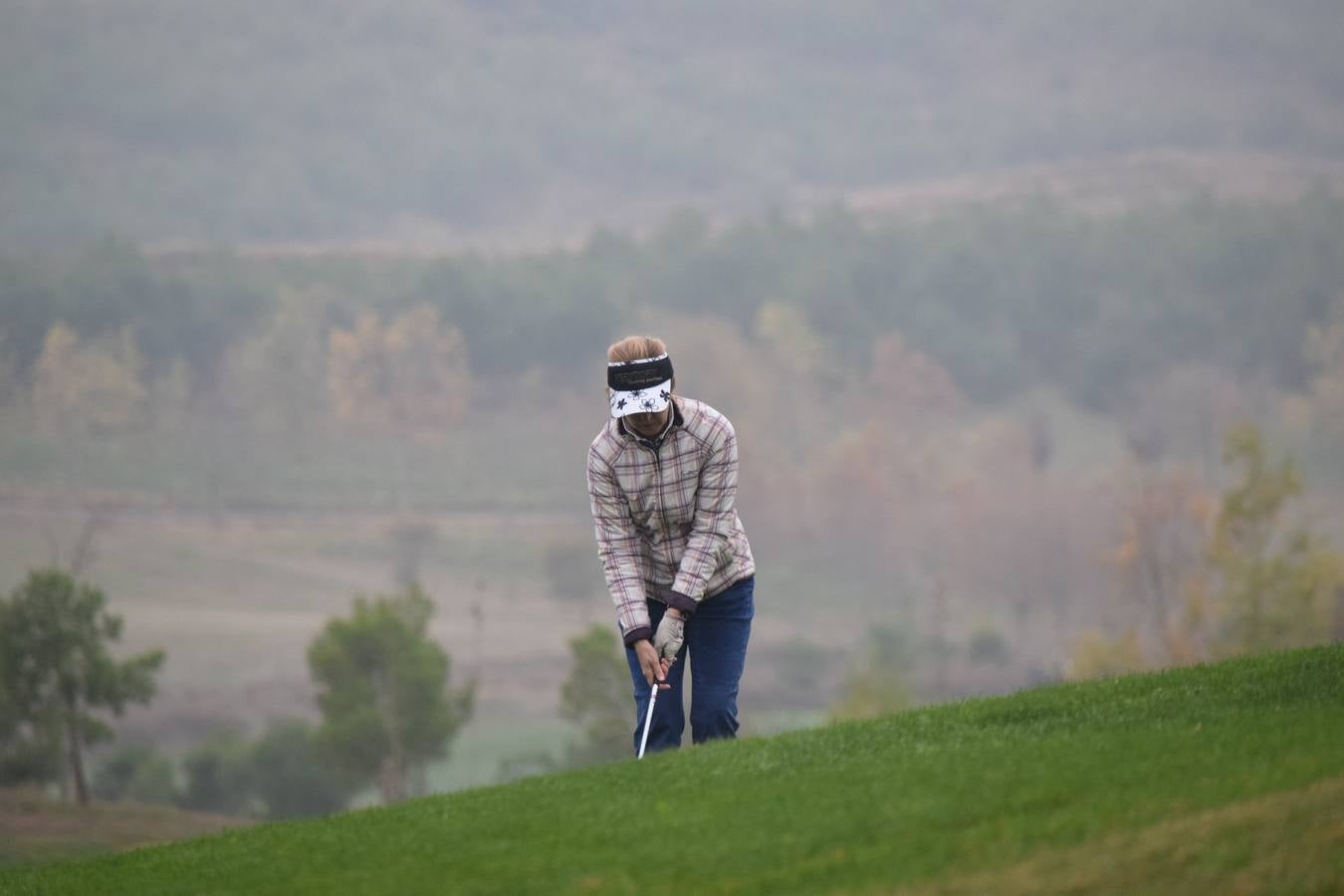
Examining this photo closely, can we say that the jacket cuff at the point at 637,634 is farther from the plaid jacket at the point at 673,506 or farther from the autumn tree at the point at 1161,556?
the autumn tree at the point at 1161,556

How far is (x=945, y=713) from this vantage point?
36.5ft

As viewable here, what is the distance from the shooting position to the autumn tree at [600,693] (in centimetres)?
7456

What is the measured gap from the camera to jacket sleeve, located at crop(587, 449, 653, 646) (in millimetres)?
10477

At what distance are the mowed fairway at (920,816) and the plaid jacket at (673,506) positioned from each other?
41.6 inches

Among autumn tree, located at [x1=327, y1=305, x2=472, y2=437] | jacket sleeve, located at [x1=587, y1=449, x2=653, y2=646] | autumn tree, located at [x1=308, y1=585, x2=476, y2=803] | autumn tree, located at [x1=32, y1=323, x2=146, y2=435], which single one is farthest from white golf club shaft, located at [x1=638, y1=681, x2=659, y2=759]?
autumn tree, located at [x1=327, y1=305, x2=472, y2=437]

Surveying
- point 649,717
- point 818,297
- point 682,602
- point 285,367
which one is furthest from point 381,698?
point 818,297

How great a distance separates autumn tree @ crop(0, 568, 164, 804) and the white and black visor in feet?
209

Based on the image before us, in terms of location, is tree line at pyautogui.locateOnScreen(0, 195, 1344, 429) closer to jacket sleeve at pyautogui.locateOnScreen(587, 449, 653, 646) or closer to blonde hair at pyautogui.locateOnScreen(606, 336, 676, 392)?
jacket sleeve at pyautogui.locateOnScreen(587, 449, 653, 646)

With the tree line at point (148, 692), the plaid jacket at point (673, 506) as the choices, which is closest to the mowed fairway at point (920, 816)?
the plaid jacket at point (673, 506)

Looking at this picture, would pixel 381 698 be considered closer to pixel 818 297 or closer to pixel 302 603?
pixel 302 603

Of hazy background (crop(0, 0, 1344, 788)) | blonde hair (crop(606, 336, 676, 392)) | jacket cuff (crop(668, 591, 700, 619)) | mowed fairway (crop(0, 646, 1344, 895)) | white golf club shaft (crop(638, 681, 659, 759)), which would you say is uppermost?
hazy background (crop(0, 0, 1344, 788))

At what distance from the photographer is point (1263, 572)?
3413 inches

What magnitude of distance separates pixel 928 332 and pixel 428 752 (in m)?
107

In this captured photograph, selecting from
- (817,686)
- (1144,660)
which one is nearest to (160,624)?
(817,686)
